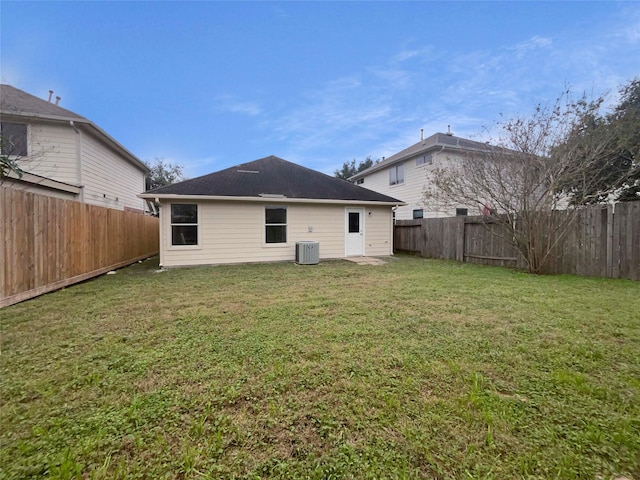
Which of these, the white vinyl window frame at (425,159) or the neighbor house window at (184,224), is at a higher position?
the white vinyl window frame at (425,159)

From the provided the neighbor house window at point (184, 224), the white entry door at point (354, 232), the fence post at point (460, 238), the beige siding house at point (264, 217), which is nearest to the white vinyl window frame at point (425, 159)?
the beige siding house at point (264, 217)

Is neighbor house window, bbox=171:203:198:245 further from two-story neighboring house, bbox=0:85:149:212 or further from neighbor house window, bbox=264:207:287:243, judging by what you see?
two-story neighboring house, bbox=0:85:149:212

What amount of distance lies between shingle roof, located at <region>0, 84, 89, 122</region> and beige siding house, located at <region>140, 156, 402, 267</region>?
4.38 meters

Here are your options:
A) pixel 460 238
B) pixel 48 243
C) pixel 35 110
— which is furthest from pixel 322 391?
pixel 35 110

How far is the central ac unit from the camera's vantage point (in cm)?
991

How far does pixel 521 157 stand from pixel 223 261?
947 cm

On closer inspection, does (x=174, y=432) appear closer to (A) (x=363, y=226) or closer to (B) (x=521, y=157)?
(B) (x=521, y=157)

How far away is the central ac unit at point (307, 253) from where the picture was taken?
9.91m

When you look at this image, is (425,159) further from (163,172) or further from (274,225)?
(163,172)

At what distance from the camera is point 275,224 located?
10.5 m

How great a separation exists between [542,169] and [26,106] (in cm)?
1615

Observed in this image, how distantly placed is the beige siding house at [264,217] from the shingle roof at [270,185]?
0.09 feet

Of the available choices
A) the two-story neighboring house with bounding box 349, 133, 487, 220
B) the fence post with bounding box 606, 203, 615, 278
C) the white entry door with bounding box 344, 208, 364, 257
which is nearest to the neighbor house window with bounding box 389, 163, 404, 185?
the two-story neighboring house with bounding box 349, 133, 487, 220

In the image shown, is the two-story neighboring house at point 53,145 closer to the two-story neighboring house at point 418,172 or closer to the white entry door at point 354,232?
the white entry door at point 354,232
